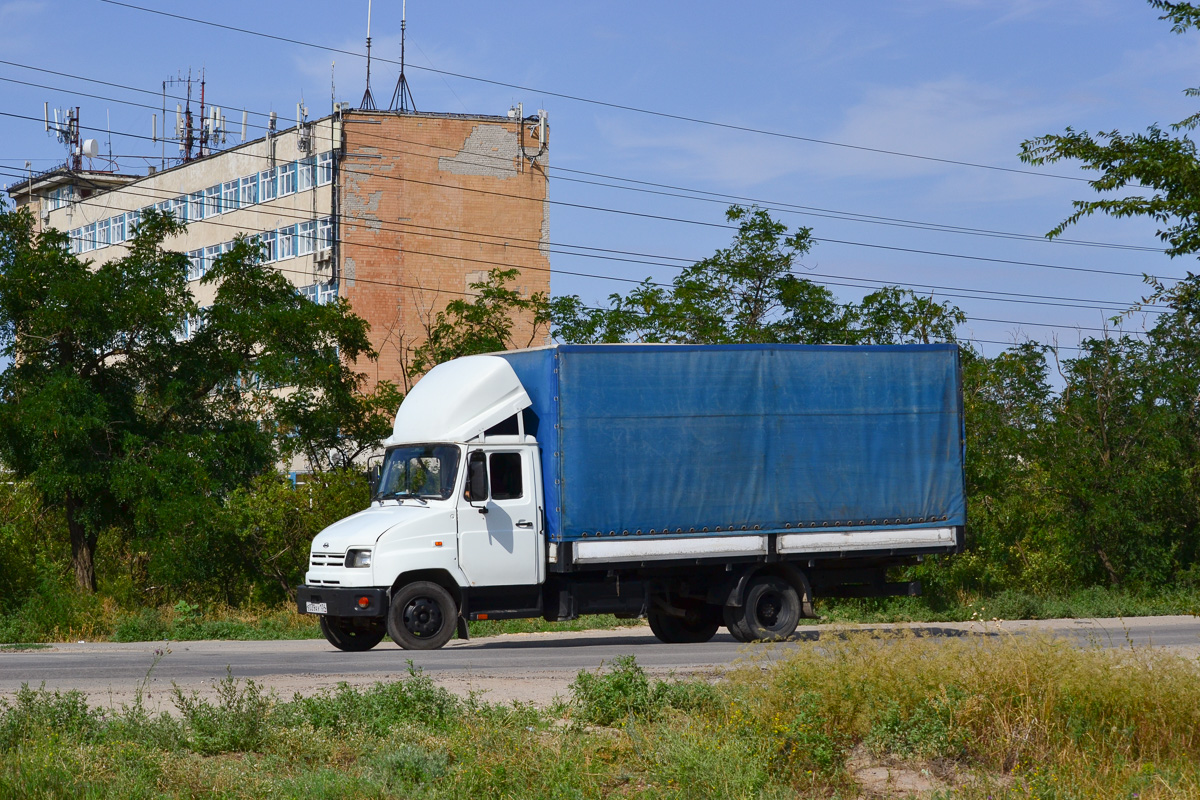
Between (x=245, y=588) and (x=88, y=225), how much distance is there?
65.5 metres

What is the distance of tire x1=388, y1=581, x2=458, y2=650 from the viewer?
15750 mm

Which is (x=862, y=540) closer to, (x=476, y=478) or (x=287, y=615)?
(x=476, y=478)

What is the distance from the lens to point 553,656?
603 inches

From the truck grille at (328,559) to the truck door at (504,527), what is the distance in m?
1.41

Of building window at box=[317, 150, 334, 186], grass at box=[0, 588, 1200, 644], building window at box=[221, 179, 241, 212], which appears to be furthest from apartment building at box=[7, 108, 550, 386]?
grass at box=[0, 588, 1200, 644]

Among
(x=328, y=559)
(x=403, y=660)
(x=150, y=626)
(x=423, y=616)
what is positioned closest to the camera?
(x=403, y=660)

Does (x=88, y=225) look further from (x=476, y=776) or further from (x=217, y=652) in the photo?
(x=476, y=776)

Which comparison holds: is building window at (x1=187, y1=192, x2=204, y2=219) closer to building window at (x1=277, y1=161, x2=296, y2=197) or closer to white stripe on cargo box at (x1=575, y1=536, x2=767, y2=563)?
building window at (x1=277, y1=161, x2=296, y2=197)

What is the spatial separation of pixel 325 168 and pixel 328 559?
46383 mm

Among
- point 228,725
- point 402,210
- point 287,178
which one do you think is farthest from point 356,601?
point 287,178

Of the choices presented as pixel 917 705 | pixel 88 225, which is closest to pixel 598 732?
pixel 917 705

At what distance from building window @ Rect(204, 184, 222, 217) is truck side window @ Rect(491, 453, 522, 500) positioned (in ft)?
187

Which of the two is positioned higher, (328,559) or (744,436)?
(744,436)

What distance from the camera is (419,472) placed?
647 inches
